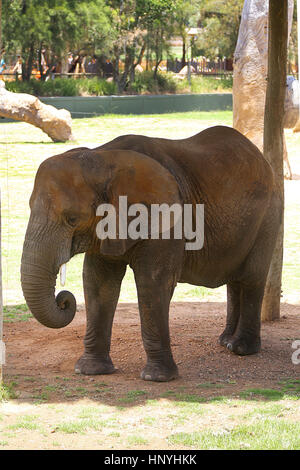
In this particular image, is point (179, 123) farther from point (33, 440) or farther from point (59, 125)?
point (33, 440)

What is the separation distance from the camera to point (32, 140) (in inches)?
904

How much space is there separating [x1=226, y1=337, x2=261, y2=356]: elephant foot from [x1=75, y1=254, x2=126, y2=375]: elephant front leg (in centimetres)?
111

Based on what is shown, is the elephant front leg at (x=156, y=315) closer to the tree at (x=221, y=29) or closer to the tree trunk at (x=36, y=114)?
the tree trunk at (x=36, y=114)

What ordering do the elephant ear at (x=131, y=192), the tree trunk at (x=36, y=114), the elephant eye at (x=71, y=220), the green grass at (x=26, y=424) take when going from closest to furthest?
the green grass at (x=26, y=424) < the elephant eye at (x=71, y=220) < the elephant ear at (x=131, y=192) < the tree trunk at (x=36, y=114)

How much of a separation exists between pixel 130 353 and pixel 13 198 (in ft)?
30.7

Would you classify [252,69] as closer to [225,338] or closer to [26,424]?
[225,338]

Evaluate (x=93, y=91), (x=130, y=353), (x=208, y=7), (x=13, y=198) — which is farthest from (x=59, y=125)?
(x=208, y=7)

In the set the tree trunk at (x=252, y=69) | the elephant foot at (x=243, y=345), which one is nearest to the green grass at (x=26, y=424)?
the elephant foot at (x=243, y=345)

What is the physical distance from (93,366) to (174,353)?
91 cm

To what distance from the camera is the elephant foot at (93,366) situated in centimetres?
662

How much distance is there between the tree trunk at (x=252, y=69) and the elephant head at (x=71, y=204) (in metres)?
10.3

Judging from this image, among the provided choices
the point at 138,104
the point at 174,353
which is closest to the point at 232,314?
the point at 174,353

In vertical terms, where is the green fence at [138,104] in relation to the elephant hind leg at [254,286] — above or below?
below
